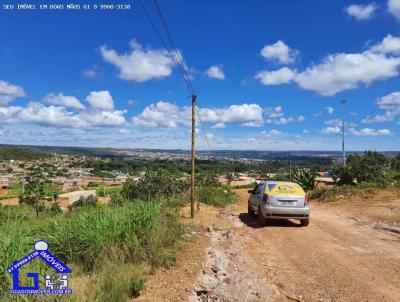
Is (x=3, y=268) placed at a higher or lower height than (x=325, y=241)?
higher

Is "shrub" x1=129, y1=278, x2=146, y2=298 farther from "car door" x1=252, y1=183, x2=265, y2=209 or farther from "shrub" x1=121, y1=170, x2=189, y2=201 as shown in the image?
"shrub" x1=121, y1=170, x2=189, y2=201

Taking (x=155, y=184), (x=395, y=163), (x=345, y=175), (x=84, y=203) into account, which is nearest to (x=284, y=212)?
(x=345, y=175)

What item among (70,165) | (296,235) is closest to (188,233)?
(296,235)

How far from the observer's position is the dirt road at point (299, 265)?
6.26 m

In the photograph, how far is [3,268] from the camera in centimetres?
558

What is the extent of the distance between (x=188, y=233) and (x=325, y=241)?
12.5 ft

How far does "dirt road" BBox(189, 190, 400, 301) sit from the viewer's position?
6.26 m

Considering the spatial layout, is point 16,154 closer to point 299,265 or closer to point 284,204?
point 284,204

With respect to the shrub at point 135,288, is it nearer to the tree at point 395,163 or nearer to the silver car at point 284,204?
the silver car at point 284,204

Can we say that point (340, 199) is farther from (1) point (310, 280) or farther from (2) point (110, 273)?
(2) point (110, 273)

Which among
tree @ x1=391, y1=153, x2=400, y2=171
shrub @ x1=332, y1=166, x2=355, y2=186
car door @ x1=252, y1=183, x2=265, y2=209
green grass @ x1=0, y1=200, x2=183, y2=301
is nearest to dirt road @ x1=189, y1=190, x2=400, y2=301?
green grass @ x1=0, y1=200, x2=183, y2=301

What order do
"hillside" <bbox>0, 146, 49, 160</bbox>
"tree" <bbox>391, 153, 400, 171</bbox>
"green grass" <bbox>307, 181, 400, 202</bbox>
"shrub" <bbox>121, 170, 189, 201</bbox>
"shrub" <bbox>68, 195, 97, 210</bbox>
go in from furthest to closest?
"hillside" <bbox>0, 146, 49, 160</bbox> < "tree" <bbox>391, 153, 400, 171</bbox> < "shrub" <bbox>121, 170, 189, 201</bbox> < "green grass" <bbox>307, 181, 400, 202</bbox> < "shrub" <bbox>68, 195, 97, 210</bbox>

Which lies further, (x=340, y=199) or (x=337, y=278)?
(x=340, y=199)

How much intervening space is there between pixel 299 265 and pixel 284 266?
33 centimetres
